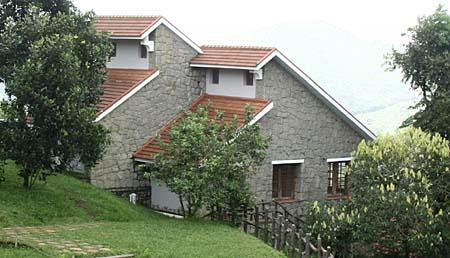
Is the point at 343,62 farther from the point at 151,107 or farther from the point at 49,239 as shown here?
the point at 49,239

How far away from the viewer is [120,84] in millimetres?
26234

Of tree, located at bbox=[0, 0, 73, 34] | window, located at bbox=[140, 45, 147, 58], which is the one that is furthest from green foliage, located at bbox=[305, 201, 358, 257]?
tree, located at bbox=[0, 0, 73, 34]

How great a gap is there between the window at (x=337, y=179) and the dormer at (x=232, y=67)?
4710mm

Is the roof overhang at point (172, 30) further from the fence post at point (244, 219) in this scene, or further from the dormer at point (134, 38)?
the fence post at point (244, 219)

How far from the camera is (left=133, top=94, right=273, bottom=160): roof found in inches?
984

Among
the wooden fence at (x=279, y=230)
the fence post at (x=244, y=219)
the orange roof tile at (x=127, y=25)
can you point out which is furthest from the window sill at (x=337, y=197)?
the orange roof tile at (x=127, y=25)

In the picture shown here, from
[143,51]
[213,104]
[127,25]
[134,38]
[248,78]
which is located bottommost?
[213,104]

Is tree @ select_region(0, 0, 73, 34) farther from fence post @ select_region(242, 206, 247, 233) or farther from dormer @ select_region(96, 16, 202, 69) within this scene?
fence post @ select_region(242, 206, 247, 233)

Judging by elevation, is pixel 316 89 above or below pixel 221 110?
above

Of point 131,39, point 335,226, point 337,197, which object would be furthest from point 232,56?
point 335,226

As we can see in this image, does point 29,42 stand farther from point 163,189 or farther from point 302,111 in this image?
point 302,111

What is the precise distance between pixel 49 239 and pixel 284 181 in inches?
470

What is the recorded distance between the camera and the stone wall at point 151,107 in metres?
25.0

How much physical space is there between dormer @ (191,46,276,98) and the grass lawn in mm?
5728
